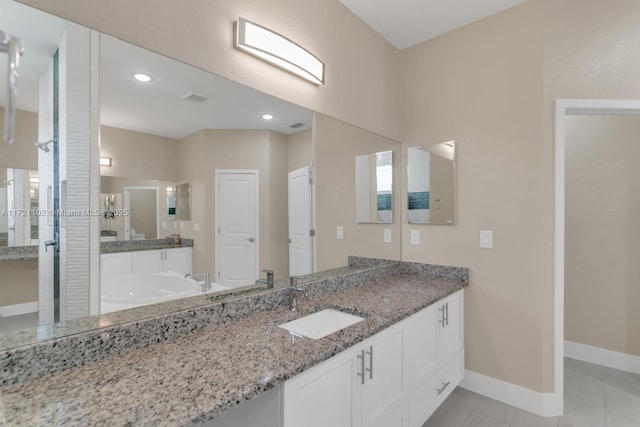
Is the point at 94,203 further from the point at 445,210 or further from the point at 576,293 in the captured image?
the point at 576,293

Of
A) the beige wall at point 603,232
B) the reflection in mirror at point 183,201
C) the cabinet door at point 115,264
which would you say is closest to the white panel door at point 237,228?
the reflection in mirror at point 183,201

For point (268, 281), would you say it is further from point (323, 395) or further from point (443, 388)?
point (443, 388)

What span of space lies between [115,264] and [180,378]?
524 mm

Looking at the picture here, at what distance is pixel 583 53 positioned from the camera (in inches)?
81.6

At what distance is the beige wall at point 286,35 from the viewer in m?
1.17

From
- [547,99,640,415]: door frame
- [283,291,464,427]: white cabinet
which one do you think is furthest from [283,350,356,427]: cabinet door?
[547,99,640,415]: door frame

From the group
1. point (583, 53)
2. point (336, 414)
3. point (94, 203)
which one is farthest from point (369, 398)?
point (583, 53)

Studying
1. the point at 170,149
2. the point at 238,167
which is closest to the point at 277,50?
the point at 238,167

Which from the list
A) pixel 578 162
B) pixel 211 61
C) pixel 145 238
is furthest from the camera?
pixel 578 162

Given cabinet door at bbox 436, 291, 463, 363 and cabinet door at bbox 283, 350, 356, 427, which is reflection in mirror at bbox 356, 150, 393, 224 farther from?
cabinet door at bbox 283, 350, 356, 427

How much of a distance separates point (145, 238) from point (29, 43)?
27.9 inches

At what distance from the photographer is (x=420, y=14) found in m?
2.28

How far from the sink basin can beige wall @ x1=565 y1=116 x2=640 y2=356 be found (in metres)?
2.54

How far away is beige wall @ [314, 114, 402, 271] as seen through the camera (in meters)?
2.08
